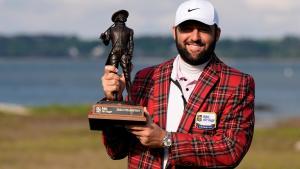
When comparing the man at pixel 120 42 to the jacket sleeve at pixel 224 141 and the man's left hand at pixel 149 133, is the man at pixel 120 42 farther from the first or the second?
the jacket sleeve at pixel 224 141

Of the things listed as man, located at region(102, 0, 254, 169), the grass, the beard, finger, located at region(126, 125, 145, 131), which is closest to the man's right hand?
man, located at region(102, 0, 254, 169)

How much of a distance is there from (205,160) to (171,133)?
25 centimetres

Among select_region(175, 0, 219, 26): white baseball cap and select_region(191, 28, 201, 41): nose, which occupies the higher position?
select_region(175, 0, 219, 26): white baseball cap

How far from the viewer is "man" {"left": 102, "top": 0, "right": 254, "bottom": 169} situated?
502 cm

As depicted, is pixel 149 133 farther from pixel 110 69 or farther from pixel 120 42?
pixel 120 42

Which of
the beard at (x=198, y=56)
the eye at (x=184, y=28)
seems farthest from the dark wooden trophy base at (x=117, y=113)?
the eye at (x=184, y=28)


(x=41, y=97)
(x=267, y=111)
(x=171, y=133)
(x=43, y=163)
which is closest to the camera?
(x=171, y=133)

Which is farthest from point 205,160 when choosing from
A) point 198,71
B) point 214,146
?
point 198,71

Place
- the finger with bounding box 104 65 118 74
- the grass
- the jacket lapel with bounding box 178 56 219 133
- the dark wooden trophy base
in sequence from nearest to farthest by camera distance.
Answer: the dark wooden trophy base → the finger with bounding box 104 65 118 74 → the jacket lapel with bounding box 178 56 219 133 → the grass

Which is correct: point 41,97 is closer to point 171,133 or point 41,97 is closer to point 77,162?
point 77,162

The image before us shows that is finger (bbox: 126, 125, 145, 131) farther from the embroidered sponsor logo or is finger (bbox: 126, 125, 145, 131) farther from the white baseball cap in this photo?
the white baseball cap

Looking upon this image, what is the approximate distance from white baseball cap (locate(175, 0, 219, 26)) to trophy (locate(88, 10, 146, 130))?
31 centimetres

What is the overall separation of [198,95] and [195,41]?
31cm

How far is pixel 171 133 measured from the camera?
499 centimetres
